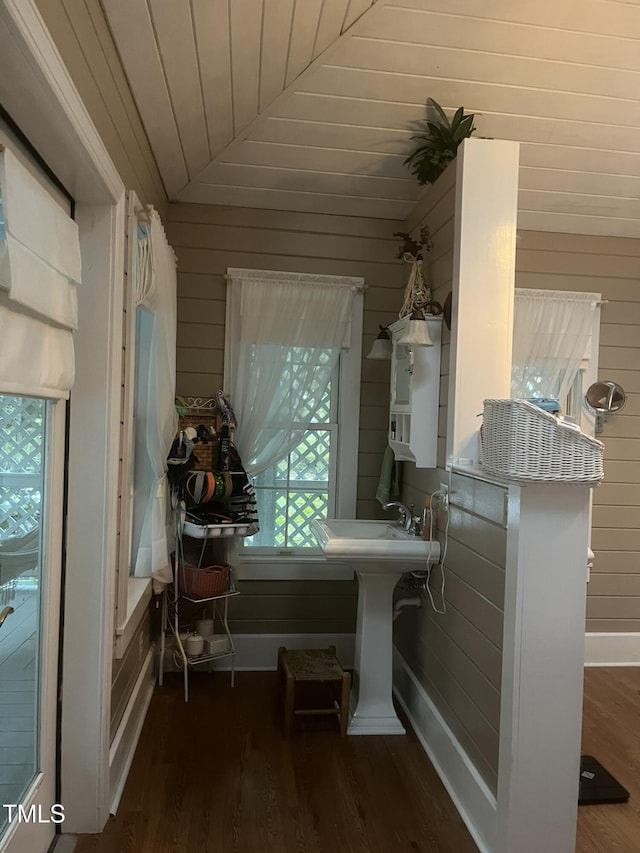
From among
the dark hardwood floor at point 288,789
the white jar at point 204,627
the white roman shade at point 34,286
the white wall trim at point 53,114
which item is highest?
the white wall trim at point 53,114

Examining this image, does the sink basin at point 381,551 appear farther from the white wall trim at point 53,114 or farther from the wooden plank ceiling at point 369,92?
the wooden plank ceiling at point 369,92

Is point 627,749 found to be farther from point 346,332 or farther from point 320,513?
point 346,332

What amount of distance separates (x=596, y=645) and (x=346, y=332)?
8.04 ft

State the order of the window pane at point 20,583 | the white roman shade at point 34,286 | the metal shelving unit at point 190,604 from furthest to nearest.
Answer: the metal shelving unit at point 190,604, the window pane at point 20,583, the white roman shade at point 34,286

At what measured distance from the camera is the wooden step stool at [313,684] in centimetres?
288

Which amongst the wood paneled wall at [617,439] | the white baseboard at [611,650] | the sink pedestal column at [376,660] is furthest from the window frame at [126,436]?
the white baseboard at [611,650]

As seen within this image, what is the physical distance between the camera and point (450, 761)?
251 centimetres

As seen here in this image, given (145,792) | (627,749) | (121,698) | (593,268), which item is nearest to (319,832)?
(145,792)

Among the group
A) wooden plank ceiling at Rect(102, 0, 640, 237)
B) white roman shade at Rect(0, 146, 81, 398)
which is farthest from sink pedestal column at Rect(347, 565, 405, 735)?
wooden plank ceiling at Rect(102, 0, 640, 237)

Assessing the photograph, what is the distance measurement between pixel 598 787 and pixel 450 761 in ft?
1.97

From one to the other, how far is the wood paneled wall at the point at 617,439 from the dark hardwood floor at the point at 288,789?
785 millimetres

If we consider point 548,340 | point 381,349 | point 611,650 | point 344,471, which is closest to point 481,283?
point 381,349

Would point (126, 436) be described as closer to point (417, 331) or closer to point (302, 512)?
point (417, 331)

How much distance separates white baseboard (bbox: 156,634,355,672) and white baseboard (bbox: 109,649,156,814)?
1.60ft
